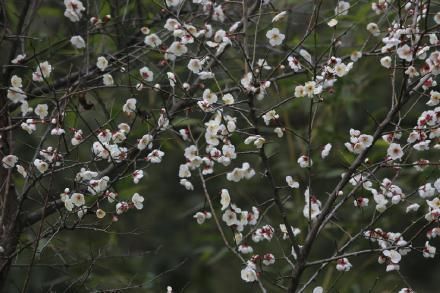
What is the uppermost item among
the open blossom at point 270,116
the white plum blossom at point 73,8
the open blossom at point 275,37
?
the open blossom at point 275,37

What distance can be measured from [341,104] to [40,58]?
1.88 metres

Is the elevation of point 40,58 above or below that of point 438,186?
below

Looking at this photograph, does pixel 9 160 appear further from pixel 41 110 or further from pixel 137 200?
pixel 137 200

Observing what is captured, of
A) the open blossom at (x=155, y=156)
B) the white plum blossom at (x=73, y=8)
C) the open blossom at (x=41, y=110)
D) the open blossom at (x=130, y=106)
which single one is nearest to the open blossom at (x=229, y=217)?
the open blossom at (x=155, y=156)

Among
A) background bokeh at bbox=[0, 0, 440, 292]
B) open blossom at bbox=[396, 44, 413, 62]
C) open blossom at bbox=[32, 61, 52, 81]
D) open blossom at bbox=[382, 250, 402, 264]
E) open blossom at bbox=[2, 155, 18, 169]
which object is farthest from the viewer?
background bokeh at bbox=[0, 0, 440, 292]

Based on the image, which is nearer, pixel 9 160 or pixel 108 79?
pixel 9 160

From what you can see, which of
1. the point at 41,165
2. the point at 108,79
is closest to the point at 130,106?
the point at 108,79

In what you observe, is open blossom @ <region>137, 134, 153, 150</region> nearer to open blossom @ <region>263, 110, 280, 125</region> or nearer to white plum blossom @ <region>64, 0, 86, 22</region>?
open blossom @ <region>263, 110, 280, 125</region>

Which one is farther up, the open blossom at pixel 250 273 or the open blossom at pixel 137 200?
the open blossom at pixel 137 200

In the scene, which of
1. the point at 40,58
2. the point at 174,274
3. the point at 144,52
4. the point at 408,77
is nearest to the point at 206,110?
the point at 408,77

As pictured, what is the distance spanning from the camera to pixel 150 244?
20.6 feet

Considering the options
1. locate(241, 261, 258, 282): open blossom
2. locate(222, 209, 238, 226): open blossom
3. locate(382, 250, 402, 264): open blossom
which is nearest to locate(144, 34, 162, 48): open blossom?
locate(222, 209, 238, 226): open blossom

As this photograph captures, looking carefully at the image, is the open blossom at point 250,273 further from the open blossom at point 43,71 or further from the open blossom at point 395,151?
the open blossom at point 43,71

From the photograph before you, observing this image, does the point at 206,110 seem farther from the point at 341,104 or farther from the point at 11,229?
the point at 341,104
